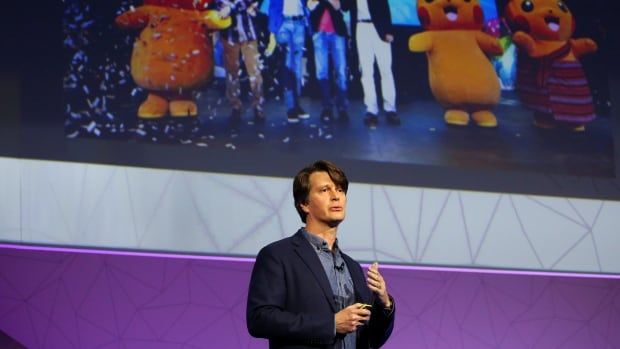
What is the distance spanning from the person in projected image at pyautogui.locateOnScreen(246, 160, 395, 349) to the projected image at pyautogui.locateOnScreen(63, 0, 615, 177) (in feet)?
5.29

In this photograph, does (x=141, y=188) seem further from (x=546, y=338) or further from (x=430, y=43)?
(x=546, y=338)

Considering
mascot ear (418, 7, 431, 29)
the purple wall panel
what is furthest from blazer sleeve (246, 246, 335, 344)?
mascot ear (418, 7, 431, 29)

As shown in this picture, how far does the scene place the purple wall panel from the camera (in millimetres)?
3662

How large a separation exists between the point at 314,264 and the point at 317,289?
62 mm

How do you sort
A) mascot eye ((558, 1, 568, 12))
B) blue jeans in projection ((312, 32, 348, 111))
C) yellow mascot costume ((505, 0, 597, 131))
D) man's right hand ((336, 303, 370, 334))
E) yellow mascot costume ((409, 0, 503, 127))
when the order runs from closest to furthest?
man's right hand ((336, 303, 370, 334)) < blue jeans in projection ((312, 32, 348, 111)) < yellow mascot costume ((409, 0, 503, 127)) < yellow mascot costume ((505, 0, 597, 131)) < mascot eye ((558, 1, 568, 12))

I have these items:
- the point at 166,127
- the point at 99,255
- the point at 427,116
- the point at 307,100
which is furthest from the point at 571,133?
the point at 99,255

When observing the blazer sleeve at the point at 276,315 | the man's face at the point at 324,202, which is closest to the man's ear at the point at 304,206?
the man's face at the point at 324,202

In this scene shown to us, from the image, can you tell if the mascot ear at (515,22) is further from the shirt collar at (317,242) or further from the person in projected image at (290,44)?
the shirt collar at (317,242)

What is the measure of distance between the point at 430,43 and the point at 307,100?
27.0 inches

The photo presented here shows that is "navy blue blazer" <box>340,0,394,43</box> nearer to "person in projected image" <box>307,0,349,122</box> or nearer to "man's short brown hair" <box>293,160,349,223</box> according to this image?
"person in projected image" <box>307,0,349,122</box>

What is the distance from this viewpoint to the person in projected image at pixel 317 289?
213cm

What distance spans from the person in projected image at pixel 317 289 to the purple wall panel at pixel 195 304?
1570 mm

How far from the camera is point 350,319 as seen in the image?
212 centimetres

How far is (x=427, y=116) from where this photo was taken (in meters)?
4.20
